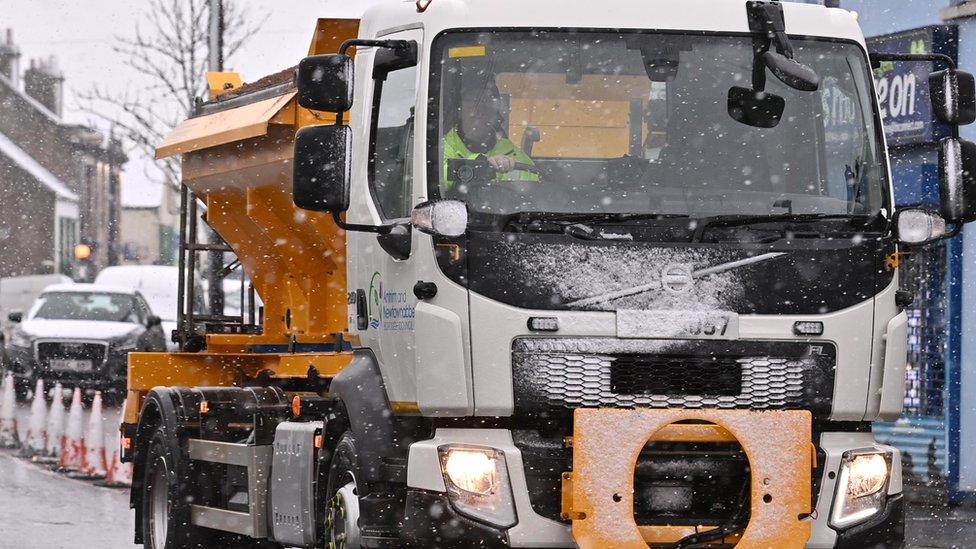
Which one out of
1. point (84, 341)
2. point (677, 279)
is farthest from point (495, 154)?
point (84, 341)

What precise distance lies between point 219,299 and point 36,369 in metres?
12.8

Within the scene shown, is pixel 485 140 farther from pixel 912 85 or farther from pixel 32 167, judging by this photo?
pixel 32 167

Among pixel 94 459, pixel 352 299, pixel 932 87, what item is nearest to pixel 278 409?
pixel 352 299

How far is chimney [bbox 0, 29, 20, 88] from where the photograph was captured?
260 feet

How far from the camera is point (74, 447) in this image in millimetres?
18594

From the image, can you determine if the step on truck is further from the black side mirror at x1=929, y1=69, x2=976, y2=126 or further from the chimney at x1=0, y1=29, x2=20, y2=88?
the chimney at x1=0, y1=29, x2=20, y2=88

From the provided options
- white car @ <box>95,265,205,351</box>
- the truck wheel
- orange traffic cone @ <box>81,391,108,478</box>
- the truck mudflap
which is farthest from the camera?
white car @ <box>95,265,205,351</box>

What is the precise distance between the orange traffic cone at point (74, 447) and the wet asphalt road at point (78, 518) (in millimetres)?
323

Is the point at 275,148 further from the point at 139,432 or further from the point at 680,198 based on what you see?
the point at 680,198

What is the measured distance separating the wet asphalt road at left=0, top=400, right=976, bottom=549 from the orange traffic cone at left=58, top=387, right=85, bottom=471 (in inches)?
12.7

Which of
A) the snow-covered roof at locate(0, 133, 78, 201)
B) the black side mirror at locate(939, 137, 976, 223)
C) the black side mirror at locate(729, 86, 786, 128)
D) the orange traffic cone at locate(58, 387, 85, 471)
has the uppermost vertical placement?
the snow-covered roof at locate(0, 133, 78, 201)

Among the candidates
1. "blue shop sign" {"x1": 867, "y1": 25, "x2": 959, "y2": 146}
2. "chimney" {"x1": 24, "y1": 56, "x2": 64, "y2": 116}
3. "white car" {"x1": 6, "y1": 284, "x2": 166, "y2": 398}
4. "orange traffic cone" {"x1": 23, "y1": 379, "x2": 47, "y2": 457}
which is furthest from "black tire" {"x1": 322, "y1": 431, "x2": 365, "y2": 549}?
"chimney" {"x1": 24, "y1": 56, "x2": 64, "y2": 116}

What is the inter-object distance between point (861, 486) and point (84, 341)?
872 inches

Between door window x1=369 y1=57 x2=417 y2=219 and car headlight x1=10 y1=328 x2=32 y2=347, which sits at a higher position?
door window x1=369 y1=57 x2=417 y2=219
